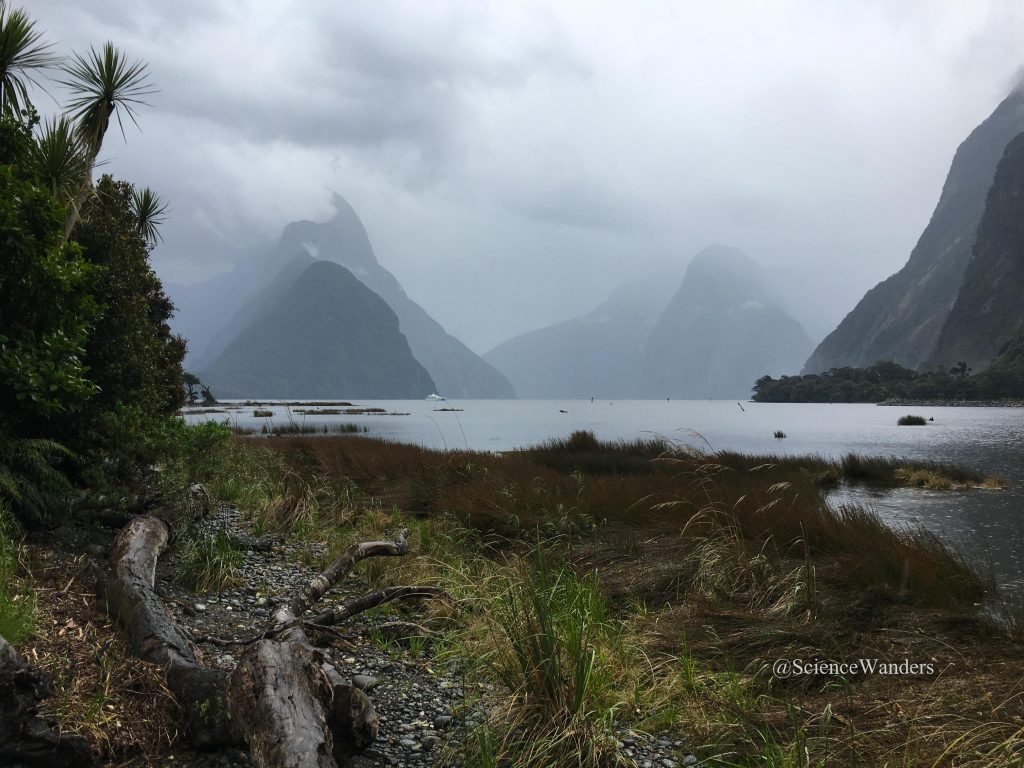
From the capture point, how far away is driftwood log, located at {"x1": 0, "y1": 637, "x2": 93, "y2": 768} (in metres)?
2.82

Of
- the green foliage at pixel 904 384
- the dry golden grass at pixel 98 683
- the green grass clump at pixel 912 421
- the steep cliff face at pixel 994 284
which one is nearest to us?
the dry golden grass at pixel 98 683

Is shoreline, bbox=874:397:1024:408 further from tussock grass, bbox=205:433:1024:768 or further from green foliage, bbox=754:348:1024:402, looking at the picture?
tussock grass, bbox=205:433:1024:768

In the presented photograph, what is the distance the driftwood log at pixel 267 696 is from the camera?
9.62 feet

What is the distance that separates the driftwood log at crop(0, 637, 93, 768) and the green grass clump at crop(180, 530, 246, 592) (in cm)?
330

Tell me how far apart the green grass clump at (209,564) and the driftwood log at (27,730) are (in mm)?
3304

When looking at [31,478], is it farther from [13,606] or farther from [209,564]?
[13,606]

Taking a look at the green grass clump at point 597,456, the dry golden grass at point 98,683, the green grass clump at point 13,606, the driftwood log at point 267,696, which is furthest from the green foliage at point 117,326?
the green grass clump at point 597,456

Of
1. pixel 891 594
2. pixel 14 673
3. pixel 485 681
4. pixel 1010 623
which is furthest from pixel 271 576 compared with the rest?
pixel 1010 623

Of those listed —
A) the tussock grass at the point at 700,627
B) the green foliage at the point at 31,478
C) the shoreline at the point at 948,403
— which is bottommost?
the shoreline at the point at 948,403

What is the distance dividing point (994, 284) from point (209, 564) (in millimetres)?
173567

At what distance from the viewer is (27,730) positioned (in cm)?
288

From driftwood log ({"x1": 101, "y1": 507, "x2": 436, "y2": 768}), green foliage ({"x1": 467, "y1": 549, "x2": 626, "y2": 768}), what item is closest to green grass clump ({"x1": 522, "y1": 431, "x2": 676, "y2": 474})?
green foliage ({"x1": 467, "y1": 549, "x2": 626, "y2": 768})

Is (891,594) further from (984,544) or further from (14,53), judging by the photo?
(14,53)

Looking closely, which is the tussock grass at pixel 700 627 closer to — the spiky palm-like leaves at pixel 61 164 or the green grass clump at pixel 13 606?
the green grass clump at pixel 13 606
